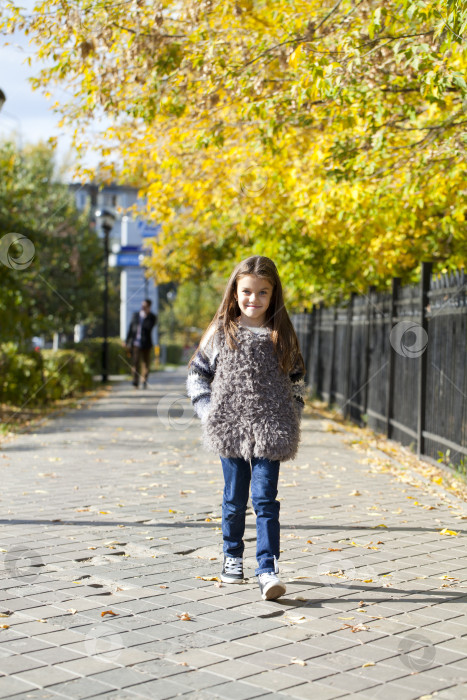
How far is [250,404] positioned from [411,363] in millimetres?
6066

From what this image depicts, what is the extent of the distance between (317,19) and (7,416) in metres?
8.23

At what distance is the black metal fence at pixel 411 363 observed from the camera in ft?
28.5

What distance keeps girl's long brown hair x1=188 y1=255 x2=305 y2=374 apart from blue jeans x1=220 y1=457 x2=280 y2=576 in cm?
54

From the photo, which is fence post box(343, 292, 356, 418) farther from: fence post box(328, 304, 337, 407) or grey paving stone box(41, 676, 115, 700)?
grey paving stone box(41, 676, 115, 700)

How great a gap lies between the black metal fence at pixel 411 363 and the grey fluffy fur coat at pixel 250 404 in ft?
12.6

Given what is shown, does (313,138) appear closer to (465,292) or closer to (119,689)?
(465,292)

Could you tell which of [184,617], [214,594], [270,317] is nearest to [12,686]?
[184,617]

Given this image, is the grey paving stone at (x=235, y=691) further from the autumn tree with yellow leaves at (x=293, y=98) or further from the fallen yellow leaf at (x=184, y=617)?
the autumn tree with yellow leaves at (x=293, y=98)

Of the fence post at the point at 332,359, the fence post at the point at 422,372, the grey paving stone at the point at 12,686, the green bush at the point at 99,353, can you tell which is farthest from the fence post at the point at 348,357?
the grey paving stone at the point at 12,686

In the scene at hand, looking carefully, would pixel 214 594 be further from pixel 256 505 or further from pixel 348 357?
pixel 348 357

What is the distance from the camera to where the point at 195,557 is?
5.52 meters

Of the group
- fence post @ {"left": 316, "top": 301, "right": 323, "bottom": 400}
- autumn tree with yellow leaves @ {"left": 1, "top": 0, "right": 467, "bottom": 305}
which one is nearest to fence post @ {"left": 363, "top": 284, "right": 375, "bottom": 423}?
autumn tree with yellow leaves @ {"left": 1, "top": 0, "right": 467, "bottom": 305}

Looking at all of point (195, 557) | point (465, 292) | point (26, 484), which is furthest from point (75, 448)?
point (195, 557)

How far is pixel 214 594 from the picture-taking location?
473 cm
